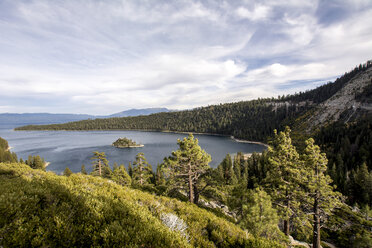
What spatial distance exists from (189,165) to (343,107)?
6393 inches

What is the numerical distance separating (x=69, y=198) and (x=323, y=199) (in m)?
21.5

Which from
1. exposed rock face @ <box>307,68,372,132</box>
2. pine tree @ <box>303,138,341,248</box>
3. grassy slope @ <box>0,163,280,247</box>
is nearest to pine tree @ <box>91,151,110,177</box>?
grassy slope @ <box>0,163,280,247</box>

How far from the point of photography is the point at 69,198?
262 inches

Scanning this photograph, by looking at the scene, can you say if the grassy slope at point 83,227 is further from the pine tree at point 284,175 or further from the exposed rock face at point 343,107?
the exposed rock face at point 343,107

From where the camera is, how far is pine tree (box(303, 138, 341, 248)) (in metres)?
15.4

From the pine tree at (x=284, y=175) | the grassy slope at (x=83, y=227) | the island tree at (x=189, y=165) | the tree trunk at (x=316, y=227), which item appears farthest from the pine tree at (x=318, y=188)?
the grassy slope at (x=83, y=227)

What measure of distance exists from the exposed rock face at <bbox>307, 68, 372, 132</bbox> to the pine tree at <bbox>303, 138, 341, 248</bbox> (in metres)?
133

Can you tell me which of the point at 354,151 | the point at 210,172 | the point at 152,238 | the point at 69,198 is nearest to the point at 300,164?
the point at 210,172

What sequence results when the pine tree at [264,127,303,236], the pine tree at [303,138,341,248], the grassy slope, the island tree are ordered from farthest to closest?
1. the pine tree at [264,127,303,236]
2. the island tree
3. the pine tree at [303,138,341,248]
4. the grassy slope

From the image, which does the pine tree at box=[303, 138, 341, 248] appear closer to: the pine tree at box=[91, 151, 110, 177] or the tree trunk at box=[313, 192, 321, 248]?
the tree trunk at box=[313, 192, 321, 248]

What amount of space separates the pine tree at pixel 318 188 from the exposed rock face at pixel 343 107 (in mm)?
132510

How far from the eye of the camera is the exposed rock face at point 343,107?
112562 millimetres

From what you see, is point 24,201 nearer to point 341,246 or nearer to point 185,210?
point 185,210

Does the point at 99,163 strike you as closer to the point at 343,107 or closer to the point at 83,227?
the point at 83,227
